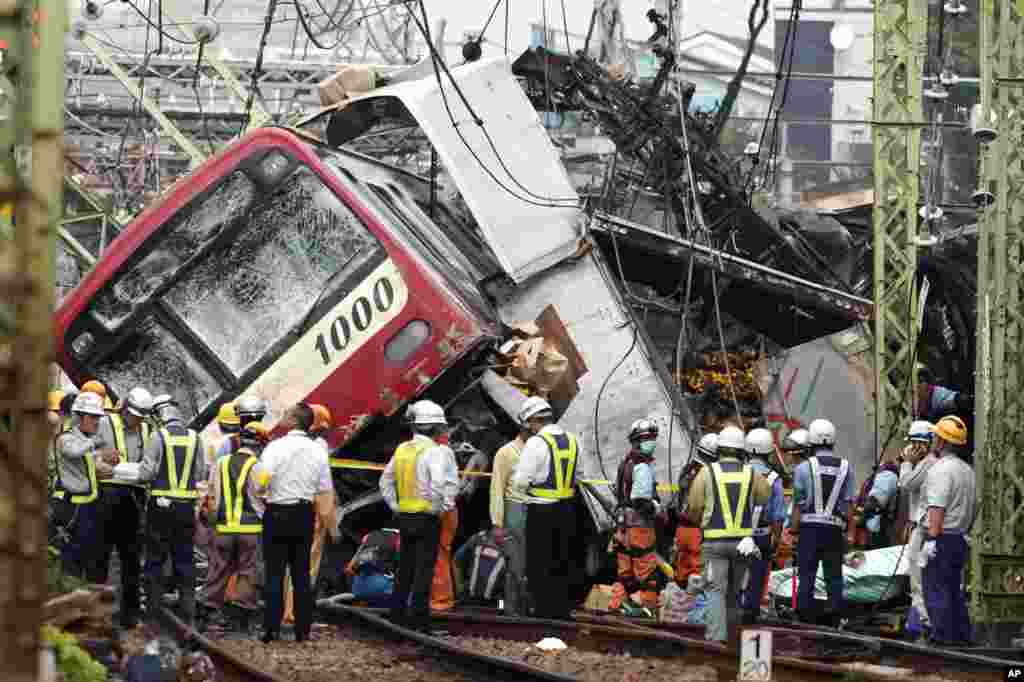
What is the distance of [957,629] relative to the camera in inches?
520

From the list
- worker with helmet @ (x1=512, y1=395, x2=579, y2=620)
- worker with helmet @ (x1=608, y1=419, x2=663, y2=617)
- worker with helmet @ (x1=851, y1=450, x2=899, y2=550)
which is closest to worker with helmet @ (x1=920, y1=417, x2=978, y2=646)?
worker with helmet @ (x1=608, y1=419, x2=663, y2=617)

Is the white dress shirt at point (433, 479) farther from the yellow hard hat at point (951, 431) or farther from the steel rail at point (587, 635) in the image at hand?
the yellow hard hat at point (951, 431)

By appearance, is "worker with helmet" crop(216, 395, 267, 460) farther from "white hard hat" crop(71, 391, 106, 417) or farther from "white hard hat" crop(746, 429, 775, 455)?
"white hard hat" crop(746, 429, 775, 455)

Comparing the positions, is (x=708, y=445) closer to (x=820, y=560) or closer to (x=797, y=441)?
(x=797, y=441)

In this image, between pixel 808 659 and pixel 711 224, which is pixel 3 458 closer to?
pixel 808 659

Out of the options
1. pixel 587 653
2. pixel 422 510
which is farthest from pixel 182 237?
pixel 587 653

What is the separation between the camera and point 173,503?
13.0 meters

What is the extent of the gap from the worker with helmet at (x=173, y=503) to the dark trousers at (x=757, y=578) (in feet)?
11.9

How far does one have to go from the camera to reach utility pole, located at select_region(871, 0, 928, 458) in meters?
17.3

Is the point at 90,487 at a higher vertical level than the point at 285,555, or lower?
higher

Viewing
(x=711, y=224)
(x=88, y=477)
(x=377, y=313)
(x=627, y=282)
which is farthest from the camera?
(x=711, y=224)

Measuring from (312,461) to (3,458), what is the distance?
7796 mm

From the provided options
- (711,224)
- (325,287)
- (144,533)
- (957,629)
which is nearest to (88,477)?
(144,533)

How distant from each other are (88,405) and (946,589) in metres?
5.58
